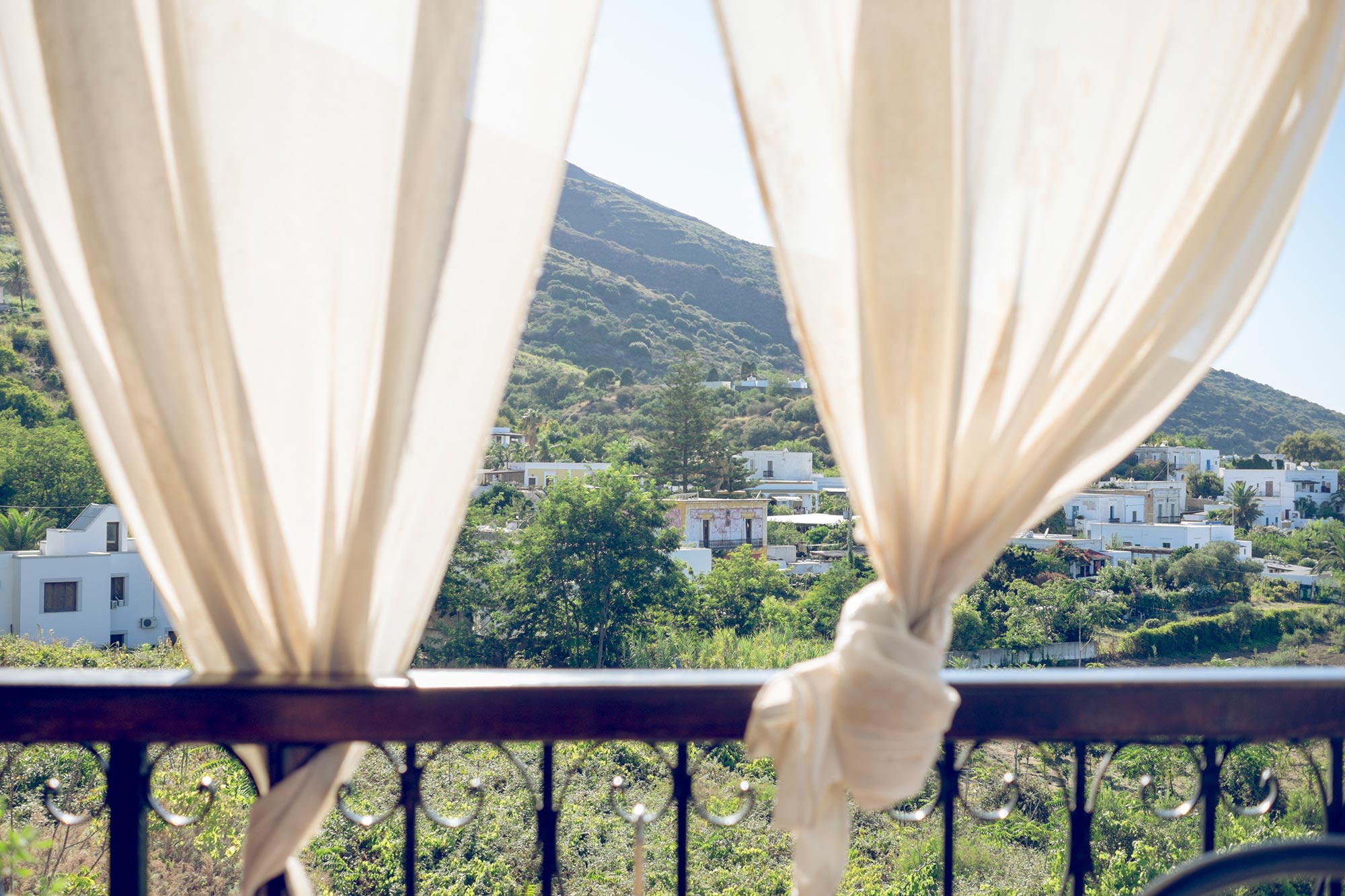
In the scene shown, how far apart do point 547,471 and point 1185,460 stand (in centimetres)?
1123

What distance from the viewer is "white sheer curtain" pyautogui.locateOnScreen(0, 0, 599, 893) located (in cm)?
82

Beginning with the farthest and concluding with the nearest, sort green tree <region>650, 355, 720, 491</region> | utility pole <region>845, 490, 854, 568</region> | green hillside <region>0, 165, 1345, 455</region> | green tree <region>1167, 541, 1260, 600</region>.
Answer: green tree <region>650, 355, 720, 491</region> < green hillside <region>0, 165, 1345, 455</region> < utility pole <region>845, 490, 854, 568</region> < green tree <region>1167, 541, 1260, 600</region>

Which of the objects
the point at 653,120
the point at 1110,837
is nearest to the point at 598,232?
the point at 653,120

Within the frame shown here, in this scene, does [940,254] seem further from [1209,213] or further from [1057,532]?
[1057,532]

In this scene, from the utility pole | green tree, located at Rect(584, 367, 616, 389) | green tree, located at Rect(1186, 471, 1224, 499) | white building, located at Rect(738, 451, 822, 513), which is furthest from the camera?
white building, located at Rect(738, 451, 822, 513)

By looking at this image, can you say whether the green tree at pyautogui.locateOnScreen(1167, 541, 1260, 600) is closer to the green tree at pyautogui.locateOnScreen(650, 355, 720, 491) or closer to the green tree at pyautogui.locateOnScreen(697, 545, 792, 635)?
the green tree at pyautogui.locateOnScreen(697, 545, 792, 635)

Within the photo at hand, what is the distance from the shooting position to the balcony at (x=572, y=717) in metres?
0.83

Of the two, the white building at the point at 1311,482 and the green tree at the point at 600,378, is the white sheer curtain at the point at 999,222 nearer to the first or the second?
the white building at the point at 1311,482

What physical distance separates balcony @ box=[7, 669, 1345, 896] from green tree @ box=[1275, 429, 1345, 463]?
6418 millimetres

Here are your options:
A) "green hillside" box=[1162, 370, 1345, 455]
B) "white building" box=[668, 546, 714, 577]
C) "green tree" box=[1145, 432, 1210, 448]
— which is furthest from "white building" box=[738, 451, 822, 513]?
"green tree" box=[1145, 432, 1210, 448]

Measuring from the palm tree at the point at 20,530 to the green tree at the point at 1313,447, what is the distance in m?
10.3

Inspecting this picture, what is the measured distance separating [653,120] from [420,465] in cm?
422

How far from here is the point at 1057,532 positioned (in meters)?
6.69

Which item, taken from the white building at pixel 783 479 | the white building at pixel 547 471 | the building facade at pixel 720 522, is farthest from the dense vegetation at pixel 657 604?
the white building at pixel 783 479
